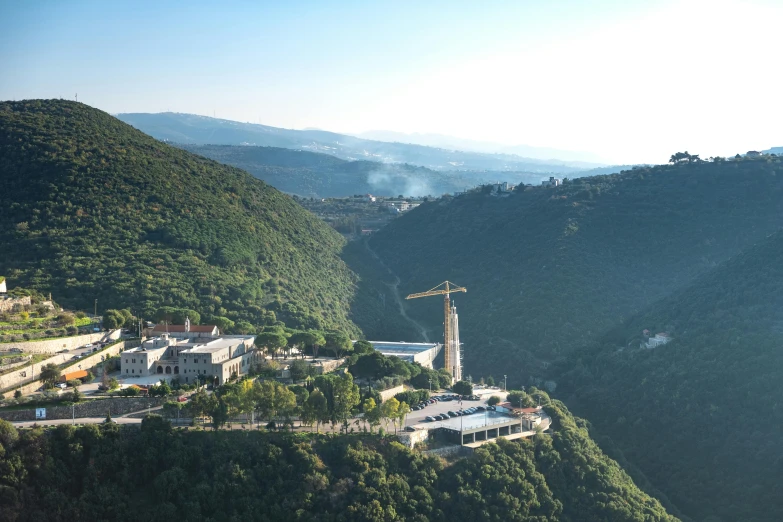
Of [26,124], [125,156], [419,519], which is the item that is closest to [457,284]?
[125,156]

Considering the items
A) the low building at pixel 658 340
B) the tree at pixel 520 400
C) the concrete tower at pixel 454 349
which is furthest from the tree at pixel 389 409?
the low building at pixel 658 340

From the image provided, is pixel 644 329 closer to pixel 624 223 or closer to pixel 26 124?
pixel 624 223

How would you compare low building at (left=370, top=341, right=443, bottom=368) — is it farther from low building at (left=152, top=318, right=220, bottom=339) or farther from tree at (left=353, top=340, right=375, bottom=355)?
low building at (left=152, top=318, right=220, bottom=339)

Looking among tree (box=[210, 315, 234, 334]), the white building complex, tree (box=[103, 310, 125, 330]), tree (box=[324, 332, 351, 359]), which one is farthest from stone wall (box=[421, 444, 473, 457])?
tree (box=[103, 310, 125, 330])

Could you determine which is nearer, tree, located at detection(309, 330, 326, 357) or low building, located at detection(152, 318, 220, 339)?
low building, located at detection(152, 318, 220, 339)

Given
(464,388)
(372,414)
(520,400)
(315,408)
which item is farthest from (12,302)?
(520,400)

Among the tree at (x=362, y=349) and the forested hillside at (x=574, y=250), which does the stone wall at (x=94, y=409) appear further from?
the forested hillside at (x=574, y=250)
